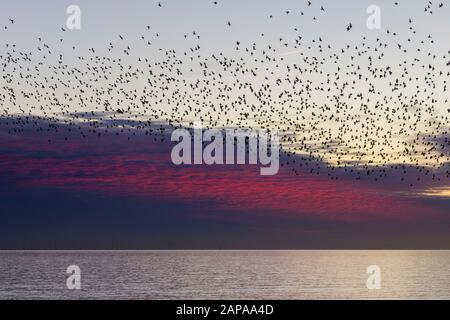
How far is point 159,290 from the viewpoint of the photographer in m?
142

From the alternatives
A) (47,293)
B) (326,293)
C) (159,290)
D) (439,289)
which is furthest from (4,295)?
(439,289)

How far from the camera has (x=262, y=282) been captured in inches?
6555

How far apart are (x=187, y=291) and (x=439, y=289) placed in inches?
1854

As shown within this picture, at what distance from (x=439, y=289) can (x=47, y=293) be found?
70.1 meters
